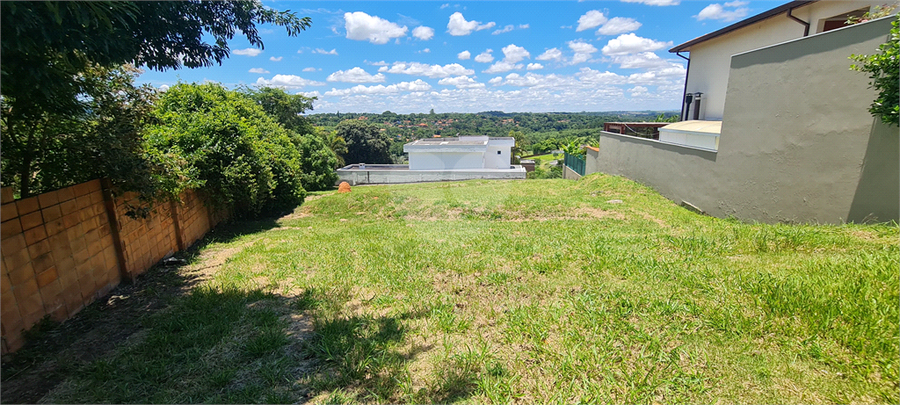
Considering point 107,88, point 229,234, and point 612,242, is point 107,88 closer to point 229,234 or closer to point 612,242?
point 229,234

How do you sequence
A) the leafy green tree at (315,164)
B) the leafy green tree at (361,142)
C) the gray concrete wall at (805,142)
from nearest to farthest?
the gray concrete wall at (805,142) < the leafy green tree at (315,164) < the leafy green tree at (361,142)

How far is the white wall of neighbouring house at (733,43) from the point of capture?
9.64 m

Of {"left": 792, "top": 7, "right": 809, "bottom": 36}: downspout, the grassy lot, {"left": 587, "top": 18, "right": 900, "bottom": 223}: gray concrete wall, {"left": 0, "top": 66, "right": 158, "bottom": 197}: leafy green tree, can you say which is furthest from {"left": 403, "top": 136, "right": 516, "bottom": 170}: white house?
{"left": 0, "top": 66, "right": 158, "bottom": 197}: leafy green tree

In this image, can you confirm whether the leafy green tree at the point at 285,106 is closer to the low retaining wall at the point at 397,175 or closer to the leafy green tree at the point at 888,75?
the low retaining wall at the point at 397,175

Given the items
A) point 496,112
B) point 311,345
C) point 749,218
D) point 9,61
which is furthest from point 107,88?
point 496,112

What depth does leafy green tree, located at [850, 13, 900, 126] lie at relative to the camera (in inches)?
178

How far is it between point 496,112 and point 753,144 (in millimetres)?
180245

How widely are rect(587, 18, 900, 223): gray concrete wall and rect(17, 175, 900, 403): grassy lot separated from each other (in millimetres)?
1018

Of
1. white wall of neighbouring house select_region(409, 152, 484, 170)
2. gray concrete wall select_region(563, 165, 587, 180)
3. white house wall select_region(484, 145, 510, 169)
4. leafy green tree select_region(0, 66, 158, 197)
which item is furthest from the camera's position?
white house wall select_region(484, 145, 510, 169)

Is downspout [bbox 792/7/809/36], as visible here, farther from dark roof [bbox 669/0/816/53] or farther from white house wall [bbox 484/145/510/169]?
Answer: white house wall [bbox 484/145/510/169]

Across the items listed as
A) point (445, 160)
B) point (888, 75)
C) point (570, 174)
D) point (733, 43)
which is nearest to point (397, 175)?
point (445, 160)

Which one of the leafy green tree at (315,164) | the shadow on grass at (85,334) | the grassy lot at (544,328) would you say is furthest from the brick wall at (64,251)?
the leafy green tree at (315,164)

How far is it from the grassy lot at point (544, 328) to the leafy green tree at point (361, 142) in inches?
1770

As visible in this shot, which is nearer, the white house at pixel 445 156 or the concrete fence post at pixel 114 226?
the concrete fence post at pixel 114 226
